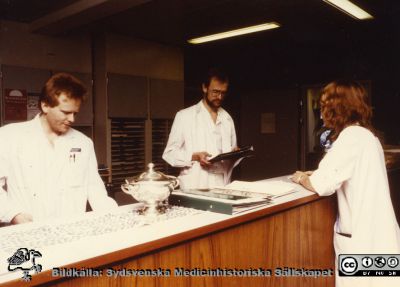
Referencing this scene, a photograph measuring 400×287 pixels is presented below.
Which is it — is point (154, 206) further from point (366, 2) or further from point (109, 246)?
point (366, 2)

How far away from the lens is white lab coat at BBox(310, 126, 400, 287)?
185cm

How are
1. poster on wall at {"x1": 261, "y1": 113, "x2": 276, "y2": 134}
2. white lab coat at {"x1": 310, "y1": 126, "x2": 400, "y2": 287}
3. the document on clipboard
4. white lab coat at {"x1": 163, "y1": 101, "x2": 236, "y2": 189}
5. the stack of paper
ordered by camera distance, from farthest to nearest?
1. poster on wall at {"x1": 261, "y1": 113, "x2": 276, "y2": 134}
2. white lab coat at {"x1": 163, "y1": 101, "x2": 236, "y2": 189}
3. the document on clipboard
4. white lab coat at {"x1": 310, "y1": 126, "x2": 400, "y2": 287}
5. the stack of paper

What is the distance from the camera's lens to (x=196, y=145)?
3057 mm

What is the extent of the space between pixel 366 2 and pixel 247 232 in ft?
10.7

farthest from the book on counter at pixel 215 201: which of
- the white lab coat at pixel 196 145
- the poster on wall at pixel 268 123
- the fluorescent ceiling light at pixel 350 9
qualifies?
the poster on wall at pixel 268 123

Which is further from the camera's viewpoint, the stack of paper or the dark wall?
the dark wall

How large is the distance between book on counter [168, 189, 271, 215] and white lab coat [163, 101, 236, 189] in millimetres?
1205

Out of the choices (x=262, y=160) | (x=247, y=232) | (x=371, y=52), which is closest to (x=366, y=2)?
(x=371, y=52)

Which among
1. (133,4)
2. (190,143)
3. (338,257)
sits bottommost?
(338,257)

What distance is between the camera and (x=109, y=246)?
1.08m

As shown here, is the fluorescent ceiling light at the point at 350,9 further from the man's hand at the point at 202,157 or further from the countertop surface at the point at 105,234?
the countertop surface at the point at 105,234

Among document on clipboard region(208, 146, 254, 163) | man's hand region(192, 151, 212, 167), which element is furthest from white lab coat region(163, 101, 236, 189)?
document on clipboard region(208, 146, 254, 163)

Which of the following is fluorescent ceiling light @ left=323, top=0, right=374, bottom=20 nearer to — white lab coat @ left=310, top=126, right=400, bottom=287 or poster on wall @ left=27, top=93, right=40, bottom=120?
white lab coat @ left=310, top=126, right=400, bottom=287

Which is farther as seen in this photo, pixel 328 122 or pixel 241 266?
pixel 328 122
